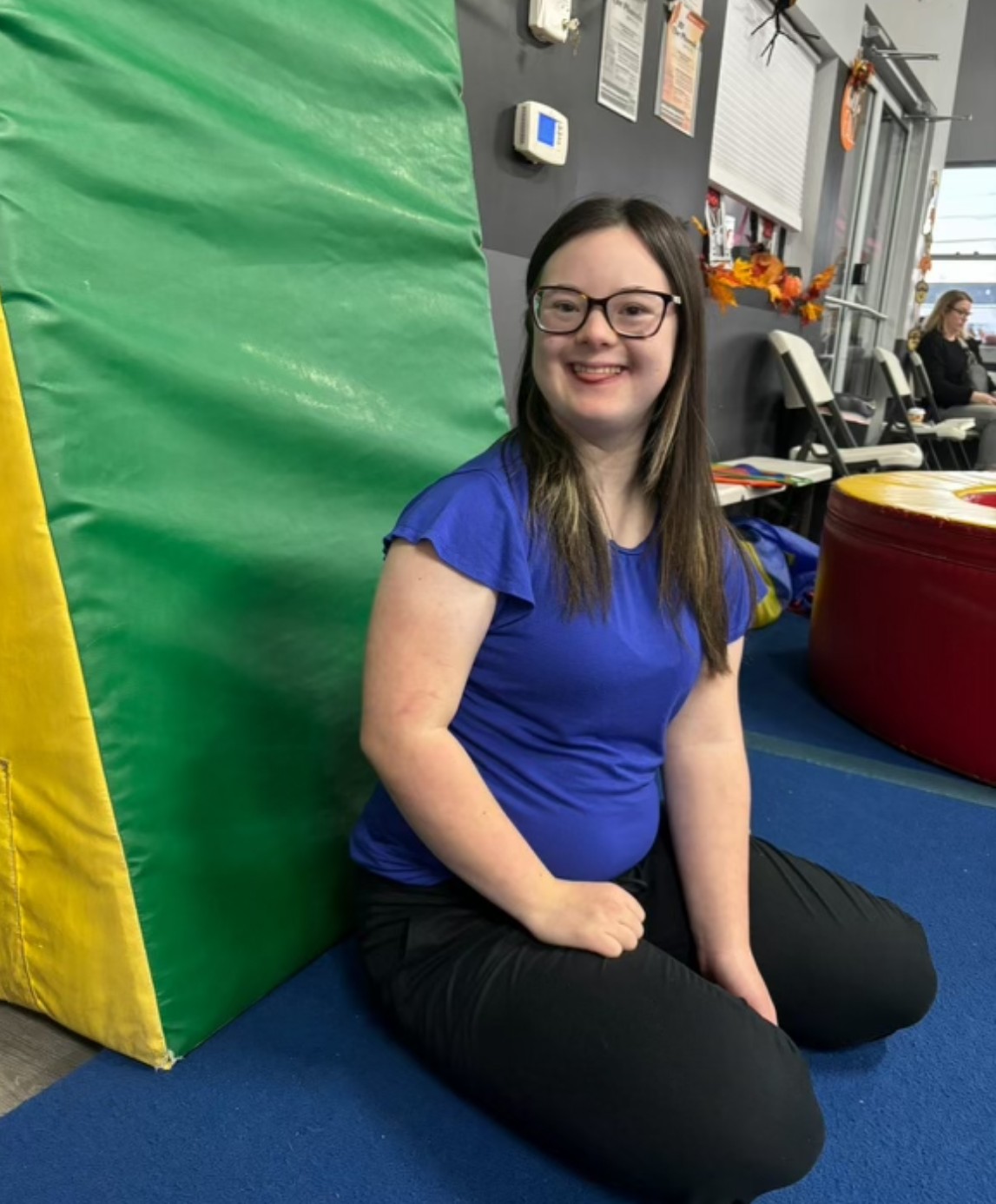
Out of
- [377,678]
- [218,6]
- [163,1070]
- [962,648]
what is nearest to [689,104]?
[962,648]

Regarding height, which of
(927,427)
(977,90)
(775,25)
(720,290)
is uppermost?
(977,90)

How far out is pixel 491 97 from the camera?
220 centimetres

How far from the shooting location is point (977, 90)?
24.0 ft

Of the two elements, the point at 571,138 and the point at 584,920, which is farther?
the point at 571,138

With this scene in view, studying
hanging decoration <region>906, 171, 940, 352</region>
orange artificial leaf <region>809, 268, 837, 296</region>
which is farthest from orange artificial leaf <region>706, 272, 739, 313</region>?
hanging decoration <region>906, 171, 940, 352</region>

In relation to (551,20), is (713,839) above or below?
below

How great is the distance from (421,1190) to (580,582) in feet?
1.99

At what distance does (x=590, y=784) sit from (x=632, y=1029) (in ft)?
0.79

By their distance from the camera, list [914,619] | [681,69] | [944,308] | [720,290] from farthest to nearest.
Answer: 1. [944,308]
2. [720,290]
3. [681,69]
4. [914,619]

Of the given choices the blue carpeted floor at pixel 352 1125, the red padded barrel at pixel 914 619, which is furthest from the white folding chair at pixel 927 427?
the blue carpeted floor at pixel 352 1125

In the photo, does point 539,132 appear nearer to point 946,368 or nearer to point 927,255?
point 946,368

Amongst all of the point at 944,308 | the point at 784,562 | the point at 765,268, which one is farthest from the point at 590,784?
the point at 944,308

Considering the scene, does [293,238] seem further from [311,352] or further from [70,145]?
[70,145]

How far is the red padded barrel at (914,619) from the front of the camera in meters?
1.86
